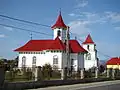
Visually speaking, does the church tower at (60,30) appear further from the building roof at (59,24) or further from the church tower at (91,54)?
the church tower at (91,54)

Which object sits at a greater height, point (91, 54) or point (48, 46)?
point (48, 46)

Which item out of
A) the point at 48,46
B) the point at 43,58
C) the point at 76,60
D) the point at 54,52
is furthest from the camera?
the point at 76,60

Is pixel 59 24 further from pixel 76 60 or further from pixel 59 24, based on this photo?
pixel 76 60

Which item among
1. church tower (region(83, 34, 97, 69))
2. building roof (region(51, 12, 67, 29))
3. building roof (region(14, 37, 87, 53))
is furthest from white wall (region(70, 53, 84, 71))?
church tower (region(83, 34, 97, 69))

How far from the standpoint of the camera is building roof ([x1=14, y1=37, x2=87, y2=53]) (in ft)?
171

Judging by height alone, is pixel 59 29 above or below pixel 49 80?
above

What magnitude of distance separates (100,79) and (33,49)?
21865 millimetres

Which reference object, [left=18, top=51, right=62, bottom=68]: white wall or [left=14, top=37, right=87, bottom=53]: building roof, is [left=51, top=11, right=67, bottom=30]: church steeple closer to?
[left=14, top=37, right=87, bottom=53]: building roof

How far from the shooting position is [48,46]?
5381 cm

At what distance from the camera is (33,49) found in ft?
180

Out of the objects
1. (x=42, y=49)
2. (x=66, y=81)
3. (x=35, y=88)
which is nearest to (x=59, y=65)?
(x=42, y=49)

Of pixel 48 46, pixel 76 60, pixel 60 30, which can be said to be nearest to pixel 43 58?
pixel 48 46

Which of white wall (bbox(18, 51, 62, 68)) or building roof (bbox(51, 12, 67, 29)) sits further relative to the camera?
building roof (bbox(51, 12, 67, 29))

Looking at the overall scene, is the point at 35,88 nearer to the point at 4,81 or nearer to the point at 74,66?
the point at 4,81
